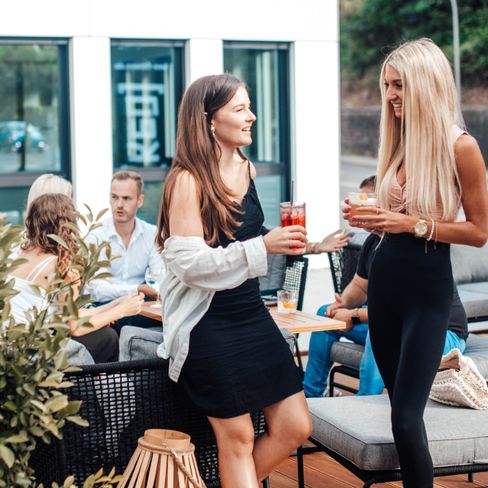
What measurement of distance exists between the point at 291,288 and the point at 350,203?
2860 millimetres

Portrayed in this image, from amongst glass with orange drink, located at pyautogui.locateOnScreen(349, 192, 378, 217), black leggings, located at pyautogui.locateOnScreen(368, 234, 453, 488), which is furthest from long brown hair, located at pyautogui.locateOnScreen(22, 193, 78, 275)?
black leggings, located at pyautogui.locateOnScreen(368, 234, 453, 488)

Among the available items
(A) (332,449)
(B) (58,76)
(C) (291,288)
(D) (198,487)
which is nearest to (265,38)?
(B) (58,76)

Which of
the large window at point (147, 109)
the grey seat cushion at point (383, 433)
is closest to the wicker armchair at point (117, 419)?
the grey seat cushion at point (383, 433)

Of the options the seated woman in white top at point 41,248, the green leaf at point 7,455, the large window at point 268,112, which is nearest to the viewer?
the green leaf at point 7,455

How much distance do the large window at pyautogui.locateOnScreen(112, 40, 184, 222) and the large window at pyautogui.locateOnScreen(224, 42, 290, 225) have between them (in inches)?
30.0

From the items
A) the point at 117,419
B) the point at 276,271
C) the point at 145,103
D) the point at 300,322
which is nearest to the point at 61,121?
the point at 145,103

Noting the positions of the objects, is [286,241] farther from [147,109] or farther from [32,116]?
[147,109]

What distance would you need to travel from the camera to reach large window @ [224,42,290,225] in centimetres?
1192

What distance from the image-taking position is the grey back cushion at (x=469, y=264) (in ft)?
25.5

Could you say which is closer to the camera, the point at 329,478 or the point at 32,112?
the point at 329,478

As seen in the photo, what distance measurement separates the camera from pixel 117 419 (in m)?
3.45

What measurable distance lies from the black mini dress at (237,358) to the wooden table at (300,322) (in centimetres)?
132

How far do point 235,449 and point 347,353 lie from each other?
2.16 meters

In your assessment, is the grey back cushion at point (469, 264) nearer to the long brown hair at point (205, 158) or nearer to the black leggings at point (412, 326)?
the black leggings at point (412, 326)
